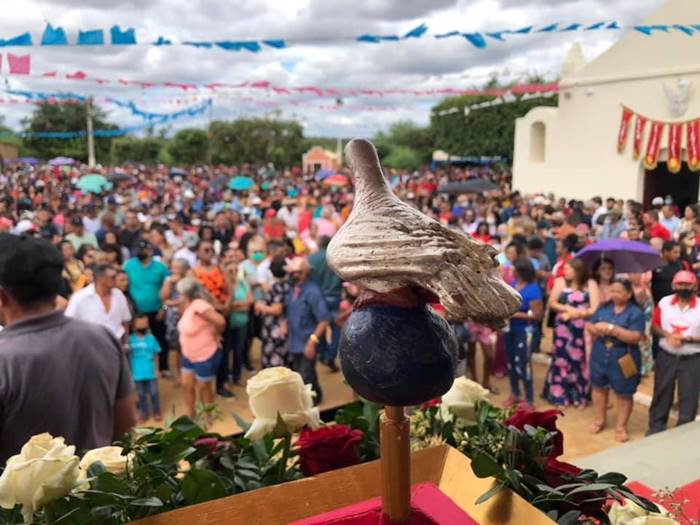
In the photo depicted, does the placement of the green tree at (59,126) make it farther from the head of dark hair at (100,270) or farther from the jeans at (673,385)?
the jeans at (673,385)

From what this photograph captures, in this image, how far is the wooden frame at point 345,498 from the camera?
1.25m

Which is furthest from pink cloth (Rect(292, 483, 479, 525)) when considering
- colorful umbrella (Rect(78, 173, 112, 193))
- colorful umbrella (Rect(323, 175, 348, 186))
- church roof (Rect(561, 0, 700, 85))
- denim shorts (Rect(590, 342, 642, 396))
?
colorful umbrella (Rect(78, 173, 112, 193))

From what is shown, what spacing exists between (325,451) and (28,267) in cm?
126

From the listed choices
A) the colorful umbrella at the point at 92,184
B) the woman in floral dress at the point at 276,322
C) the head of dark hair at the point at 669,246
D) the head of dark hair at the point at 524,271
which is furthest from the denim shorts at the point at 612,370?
the colorful umbrella at the point at 92,184

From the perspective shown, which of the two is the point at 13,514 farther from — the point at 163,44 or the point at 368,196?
the point at 163,44

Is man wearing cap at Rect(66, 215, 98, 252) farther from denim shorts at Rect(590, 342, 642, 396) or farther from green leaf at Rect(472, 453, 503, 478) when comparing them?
green leaf at Rect(472, 453, 503, 478)

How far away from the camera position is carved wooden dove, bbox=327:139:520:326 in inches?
35.9

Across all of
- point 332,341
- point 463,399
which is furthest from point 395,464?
point 332,341

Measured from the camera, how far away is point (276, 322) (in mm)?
5773

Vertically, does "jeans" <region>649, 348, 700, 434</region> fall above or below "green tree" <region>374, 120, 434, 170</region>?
below

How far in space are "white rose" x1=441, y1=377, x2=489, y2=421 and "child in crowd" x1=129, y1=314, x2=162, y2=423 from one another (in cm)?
418

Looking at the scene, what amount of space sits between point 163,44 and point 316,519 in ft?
26.8

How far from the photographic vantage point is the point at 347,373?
3.37ft

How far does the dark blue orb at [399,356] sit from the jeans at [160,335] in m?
5.67
